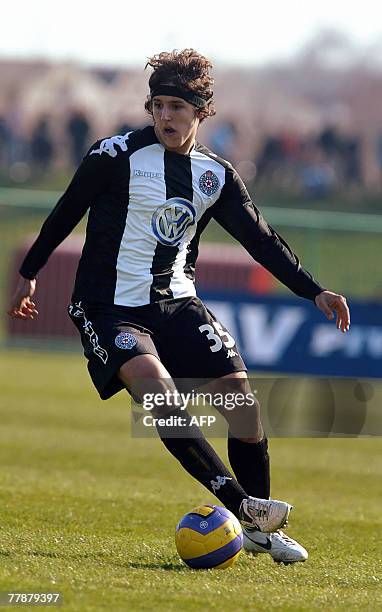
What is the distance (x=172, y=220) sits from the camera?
21.8ft

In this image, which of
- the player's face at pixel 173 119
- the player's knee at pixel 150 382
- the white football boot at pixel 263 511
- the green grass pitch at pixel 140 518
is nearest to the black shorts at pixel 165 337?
the player's knee at pixel 150 382

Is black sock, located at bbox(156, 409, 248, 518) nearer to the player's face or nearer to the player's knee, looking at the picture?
the player's knee

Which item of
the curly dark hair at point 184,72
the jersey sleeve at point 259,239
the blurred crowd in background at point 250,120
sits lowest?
the blurred crowd in background at point 250,120

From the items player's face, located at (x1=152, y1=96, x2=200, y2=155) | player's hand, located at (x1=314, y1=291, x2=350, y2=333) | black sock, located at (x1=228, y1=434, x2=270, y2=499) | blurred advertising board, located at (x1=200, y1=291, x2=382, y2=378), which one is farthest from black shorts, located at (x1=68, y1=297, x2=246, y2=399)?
blurred advertising board, located at (x1=200, y1=291, x2=382, y2=378)

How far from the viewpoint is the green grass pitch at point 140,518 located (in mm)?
5566

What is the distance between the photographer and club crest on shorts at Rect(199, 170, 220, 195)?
6728mm

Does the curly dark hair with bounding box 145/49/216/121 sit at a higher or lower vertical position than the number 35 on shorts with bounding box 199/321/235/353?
higher

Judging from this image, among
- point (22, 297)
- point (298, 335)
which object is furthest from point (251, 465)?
point (298, 335)

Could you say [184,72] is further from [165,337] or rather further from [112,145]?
[165,337]

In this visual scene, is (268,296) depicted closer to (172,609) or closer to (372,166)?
(172,609)

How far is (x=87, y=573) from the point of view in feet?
19.0

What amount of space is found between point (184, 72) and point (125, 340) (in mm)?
1416

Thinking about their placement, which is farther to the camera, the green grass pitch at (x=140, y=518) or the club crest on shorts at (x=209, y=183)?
the club crest on shorts at (x=209, y=183)

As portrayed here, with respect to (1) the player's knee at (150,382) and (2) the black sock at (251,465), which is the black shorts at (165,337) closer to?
(1) the player's knee at (150,382)
